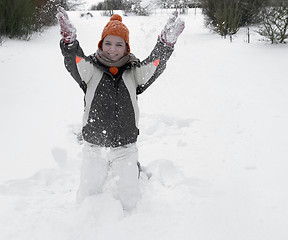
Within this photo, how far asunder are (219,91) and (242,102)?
0.74 m

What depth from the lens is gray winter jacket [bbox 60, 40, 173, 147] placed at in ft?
6.69

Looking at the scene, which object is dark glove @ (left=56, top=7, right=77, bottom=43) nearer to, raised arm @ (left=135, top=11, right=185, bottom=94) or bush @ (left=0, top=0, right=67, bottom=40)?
raised arm @ (left=135, top=11, right=185, bottom=94)

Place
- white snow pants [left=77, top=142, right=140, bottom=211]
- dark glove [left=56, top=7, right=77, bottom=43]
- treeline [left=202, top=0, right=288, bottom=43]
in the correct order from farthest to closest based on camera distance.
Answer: treeline [left=202, top=0, right=288, bottom=43] < white snow pants [left=77, top=142, right=140, bottom=211] < dark glove [left=56, top=7, right=77, bottom=43]

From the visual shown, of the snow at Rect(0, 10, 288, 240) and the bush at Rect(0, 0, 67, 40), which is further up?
the bush at Rect(0, 0, 67, 40)

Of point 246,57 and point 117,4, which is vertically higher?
point 117,4

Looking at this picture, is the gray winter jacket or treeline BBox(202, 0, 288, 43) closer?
the gray winter jacket

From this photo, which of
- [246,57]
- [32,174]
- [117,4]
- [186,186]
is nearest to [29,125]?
[32,174]

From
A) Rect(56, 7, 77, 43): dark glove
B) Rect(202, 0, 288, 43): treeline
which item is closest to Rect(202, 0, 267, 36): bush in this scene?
Rect(202, 0, 288, 43): treeline

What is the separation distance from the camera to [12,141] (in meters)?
3.29

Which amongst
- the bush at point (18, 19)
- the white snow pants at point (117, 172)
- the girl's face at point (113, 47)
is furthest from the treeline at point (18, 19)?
the white snow pants at point (117, 172)

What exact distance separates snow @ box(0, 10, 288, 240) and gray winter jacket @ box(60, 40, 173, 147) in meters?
0.56

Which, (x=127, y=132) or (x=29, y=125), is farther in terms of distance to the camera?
(x=29, y=125)

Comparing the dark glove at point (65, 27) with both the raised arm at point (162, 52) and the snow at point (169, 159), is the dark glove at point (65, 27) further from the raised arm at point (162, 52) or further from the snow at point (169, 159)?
the snow at point (169, 159)

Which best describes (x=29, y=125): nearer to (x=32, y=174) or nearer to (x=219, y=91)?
(x=32, y=174)
